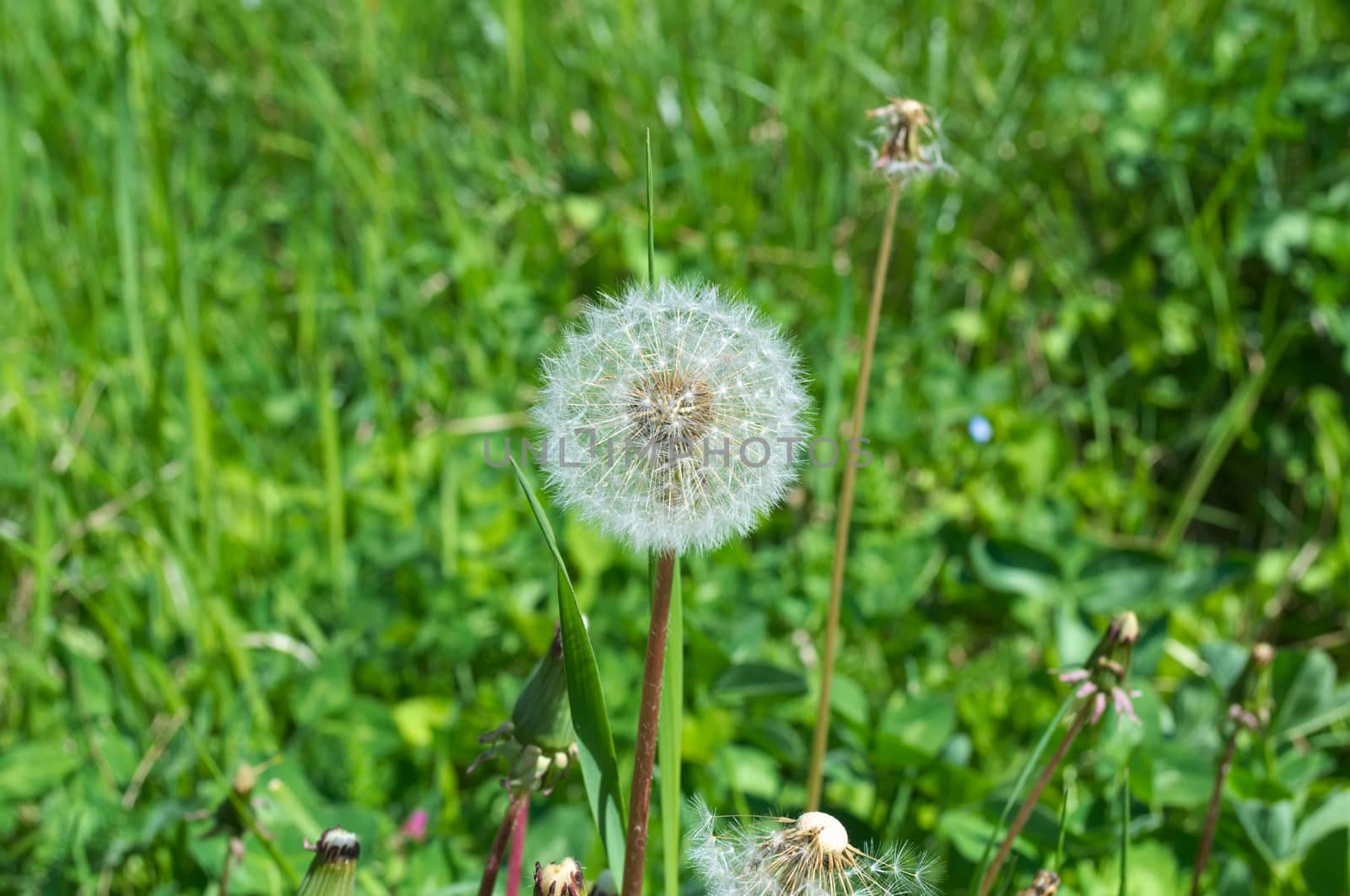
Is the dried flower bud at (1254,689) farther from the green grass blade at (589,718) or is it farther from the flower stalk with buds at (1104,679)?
the green grass blade at (589,718)

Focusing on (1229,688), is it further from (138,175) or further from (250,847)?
(138,175)

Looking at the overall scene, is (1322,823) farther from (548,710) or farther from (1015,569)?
(548,710)

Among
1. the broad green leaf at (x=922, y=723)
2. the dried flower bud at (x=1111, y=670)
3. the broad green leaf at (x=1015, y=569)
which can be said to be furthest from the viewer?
the broad green leaf at (x=1015, y=569)

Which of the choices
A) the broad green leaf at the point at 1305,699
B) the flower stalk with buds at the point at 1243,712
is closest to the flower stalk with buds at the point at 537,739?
the flower stalk with buds at the point at 1243,712

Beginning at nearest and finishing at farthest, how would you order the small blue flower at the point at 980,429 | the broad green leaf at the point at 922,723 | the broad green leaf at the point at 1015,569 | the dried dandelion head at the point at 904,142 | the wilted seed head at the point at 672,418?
the wilted seed head at the point at 672,418
the dried dandelion head at the point at 904,142
the broad green leaf at the point at 922,723
the broad green leaf at the point at 1015,569
the small blue flower at the point at 980,429

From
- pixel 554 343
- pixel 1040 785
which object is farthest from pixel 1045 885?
pixel 554 343
